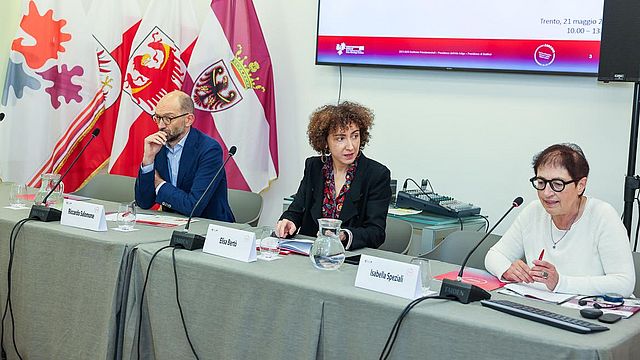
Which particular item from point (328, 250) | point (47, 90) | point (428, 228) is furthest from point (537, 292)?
point (47, 90)

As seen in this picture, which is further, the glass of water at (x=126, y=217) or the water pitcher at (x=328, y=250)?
the glass of water at (x=126, y=217)

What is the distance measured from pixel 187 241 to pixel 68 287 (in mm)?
498

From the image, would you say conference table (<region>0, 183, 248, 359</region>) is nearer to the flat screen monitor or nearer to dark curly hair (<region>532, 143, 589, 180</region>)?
dark curly hair (<region>532, 143, 589, 180</region>)

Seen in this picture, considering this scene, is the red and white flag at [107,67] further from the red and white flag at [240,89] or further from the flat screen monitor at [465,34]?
the flat screen monitor at [465,34]

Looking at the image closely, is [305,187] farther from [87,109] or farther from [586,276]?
[87,109]

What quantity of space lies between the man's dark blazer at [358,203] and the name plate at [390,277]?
28.6 inches

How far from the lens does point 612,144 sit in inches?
154

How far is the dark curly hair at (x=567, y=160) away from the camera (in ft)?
8.66

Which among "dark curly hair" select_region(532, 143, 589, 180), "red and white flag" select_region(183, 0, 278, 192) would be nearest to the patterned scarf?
"dark curly hair" select_region(532, 143, 589, 180)

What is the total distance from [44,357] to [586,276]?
192cm

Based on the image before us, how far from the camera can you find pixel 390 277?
2258 millimetres

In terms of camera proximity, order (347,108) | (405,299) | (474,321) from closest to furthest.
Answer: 1. (474,321)
2. (405,299)
3. (347,108)

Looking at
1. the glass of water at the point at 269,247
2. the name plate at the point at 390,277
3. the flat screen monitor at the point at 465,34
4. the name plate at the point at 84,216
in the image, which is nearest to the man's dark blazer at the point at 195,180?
the name plate at the point at 84,216

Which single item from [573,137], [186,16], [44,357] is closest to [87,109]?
[186,16]
